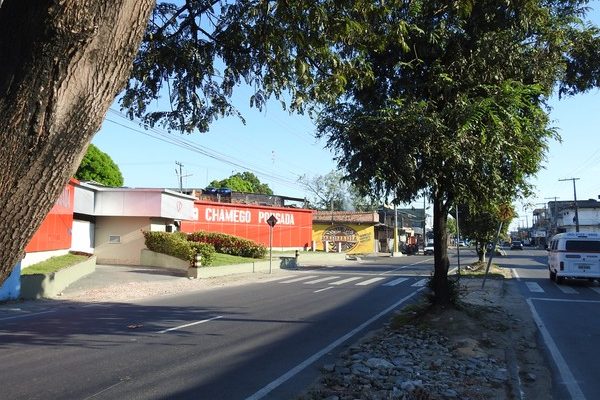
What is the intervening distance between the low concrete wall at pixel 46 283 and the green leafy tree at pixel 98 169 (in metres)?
28.8

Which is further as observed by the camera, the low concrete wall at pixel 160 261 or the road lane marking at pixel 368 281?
the low concrete wall at pixel 160 261

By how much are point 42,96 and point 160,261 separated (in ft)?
92.9

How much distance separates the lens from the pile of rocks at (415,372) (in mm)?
6195

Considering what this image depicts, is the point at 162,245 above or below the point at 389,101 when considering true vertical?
below

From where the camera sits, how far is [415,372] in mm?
7051

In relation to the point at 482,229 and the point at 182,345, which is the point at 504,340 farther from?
the point at 482,229

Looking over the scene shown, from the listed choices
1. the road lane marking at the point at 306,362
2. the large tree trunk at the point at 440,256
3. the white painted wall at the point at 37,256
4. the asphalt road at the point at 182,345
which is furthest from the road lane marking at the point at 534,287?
the white painted wall at the point at 37,256

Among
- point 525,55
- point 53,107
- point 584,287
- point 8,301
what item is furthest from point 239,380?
point 584,287

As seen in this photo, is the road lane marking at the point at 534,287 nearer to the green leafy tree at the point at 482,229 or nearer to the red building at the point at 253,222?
the green leafy tree at the point at 482,229

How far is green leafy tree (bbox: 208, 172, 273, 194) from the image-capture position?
8769 cm

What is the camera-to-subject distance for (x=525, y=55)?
984 cm

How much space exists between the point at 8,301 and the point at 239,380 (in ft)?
37.7

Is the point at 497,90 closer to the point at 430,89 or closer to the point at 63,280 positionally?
the point at 430,89

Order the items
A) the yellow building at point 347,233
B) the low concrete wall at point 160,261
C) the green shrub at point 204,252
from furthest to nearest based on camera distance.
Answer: the yellow building at point 347,233 → the low concrete wall at point 160,261 → the green shrub at point 204,252
